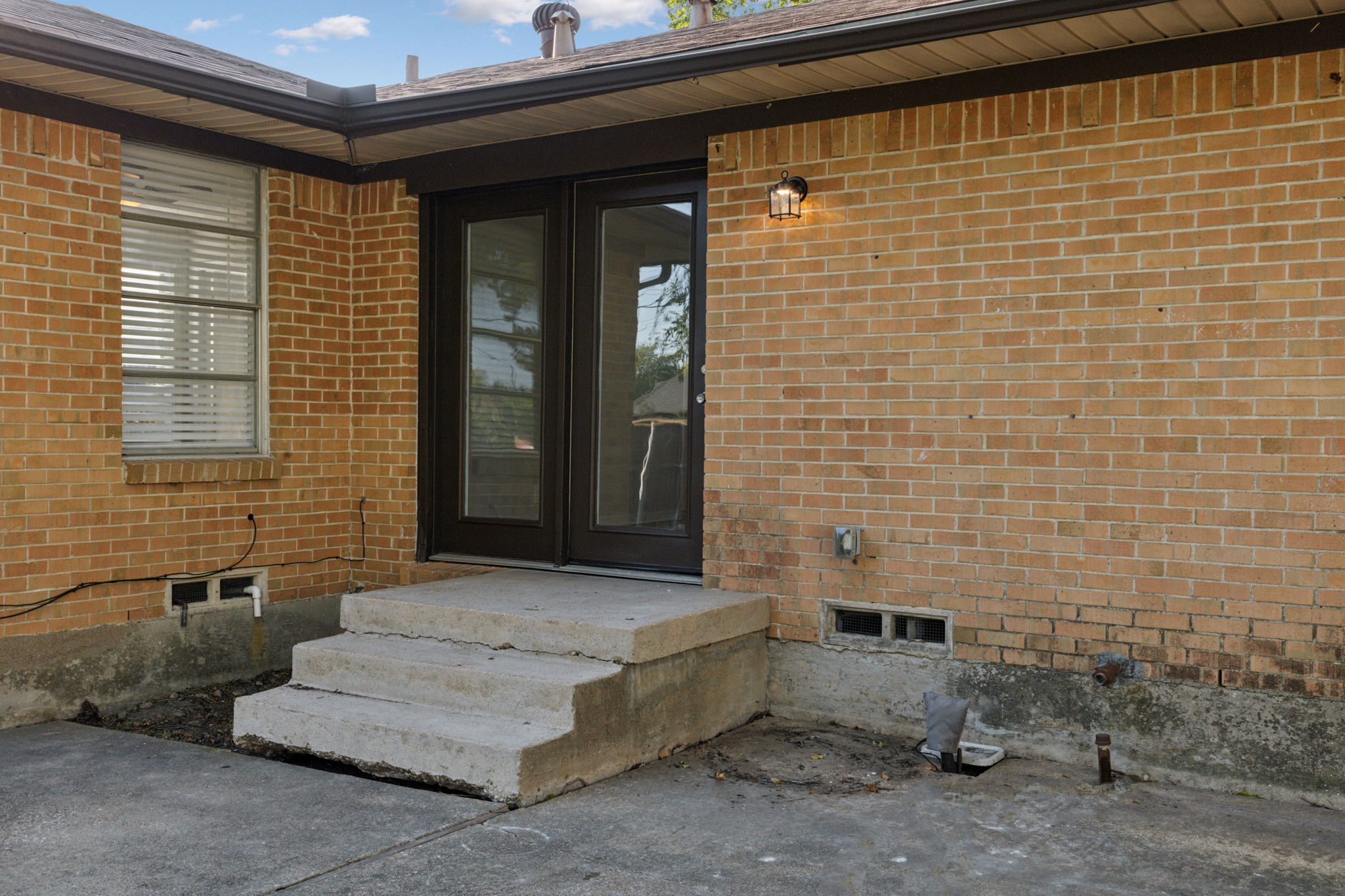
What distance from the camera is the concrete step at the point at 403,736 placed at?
159 inches

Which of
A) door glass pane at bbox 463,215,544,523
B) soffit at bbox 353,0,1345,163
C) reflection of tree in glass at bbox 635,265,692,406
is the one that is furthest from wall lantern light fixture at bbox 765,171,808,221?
door glass pane at bbox 463,215,544,523

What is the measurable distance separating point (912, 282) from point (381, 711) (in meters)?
3.13

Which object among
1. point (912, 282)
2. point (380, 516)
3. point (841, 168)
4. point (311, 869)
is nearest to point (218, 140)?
point (380, 516)

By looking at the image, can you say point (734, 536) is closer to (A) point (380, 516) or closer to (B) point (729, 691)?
(B) point (729, 691)

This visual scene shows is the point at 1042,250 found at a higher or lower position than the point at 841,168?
lower

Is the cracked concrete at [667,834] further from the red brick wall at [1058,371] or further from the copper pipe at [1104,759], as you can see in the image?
the red brick wall at [1058,371]

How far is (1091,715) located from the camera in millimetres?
4691

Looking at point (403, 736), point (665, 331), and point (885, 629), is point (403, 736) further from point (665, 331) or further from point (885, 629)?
point (665, 331)

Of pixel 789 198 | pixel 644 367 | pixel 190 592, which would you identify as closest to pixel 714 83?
pixel 789 198

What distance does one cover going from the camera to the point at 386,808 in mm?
3955

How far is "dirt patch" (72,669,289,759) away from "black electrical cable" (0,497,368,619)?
1.88 ft

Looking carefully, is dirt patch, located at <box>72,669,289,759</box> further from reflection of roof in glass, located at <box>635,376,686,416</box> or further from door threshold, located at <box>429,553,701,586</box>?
reflection of roof in glass, located at <box>635,376,686,416</box>

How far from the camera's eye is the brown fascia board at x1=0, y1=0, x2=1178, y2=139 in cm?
427

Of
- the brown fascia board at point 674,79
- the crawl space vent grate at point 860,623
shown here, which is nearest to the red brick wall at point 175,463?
the brown fascia board at point 674,79
